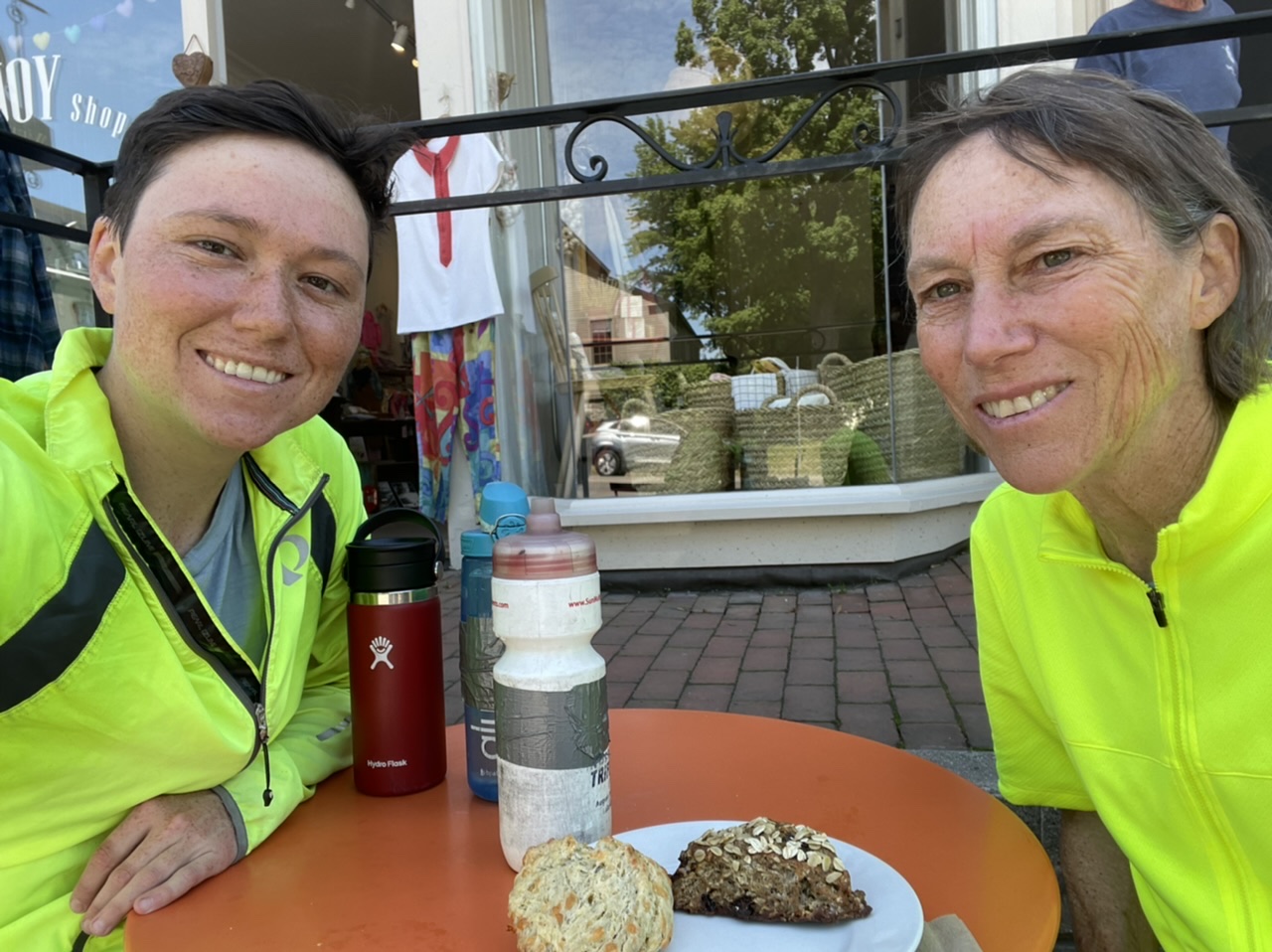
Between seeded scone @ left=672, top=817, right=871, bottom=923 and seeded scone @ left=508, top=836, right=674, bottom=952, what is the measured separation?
75 millimetres

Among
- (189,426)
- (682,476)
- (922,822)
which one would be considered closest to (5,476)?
(189,426)

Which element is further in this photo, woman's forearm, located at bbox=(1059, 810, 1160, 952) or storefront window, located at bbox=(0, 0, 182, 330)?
storefront window, located at bbox=(0, 0, 182, 330)

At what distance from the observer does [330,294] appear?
4.33 ft

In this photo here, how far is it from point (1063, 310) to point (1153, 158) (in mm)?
249

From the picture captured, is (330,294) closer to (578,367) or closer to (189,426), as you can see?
(189,426)

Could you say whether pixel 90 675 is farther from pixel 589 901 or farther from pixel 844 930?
pixel 844 930

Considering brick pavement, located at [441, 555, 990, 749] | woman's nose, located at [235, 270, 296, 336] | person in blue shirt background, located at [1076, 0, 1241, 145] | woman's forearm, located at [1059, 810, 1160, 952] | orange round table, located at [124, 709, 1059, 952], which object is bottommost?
brick pavement, located at [441, 555, 990, 749]

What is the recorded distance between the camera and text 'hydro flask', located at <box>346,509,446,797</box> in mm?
1208

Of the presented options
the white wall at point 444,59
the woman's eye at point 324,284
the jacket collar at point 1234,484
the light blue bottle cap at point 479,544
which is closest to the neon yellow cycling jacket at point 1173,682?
the jacket collar at point 1234,484

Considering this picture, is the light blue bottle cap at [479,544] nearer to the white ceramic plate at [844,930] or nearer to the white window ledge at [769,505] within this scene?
the white ceramic plate at [844,930]

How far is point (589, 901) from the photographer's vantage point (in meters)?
0.80

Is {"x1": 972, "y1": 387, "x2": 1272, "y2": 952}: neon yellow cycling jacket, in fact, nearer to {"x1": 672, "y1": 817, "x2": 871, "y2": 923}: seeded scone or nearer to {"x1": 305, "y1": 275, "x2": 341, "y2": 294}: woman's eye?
{"x1": 672, "y1": 817, "x2": 871, "y2": 923}: seeded scone

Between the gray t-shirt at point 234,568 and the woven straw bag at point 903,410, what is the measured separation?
4761 mm

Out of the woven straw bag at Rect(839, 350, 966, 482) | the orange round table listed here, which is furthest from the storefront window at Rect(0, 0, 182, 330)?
the orange round table
